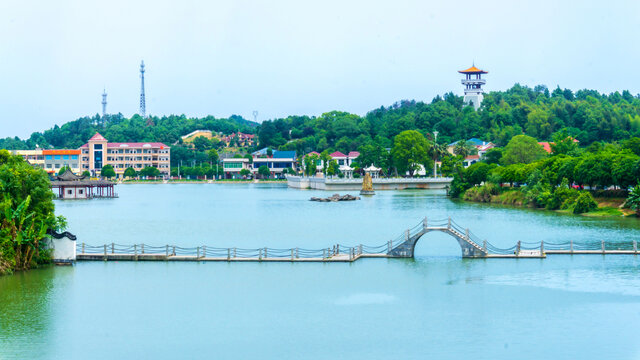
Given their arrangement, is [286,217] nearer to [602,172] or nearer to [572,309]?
[602,172]

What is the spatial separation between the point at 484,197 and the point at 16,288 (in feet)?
221

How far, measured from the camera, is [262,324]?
2853 cm

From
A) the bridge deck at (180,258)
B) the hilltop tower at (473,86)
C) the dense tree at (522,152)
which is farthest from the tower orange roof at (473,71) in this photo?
the bridge deck at (180,258)

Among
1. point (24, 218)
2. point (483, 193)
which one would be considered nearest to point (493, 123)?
point (483, 193)

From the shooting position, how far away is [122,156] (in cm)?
19125

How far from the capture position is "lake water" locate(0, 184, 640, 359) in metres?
25.5

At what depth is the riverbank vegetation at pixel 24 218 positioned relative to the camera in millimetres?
36406

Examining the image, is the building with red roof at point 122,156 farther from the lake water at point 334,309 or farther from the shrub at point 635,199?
the lake water at point 334,309

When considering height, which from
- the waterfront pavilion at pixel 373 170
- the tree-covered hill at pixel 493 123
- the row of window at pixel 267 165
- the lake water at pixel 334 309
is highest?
the tree-covered hill at pixel 493 123

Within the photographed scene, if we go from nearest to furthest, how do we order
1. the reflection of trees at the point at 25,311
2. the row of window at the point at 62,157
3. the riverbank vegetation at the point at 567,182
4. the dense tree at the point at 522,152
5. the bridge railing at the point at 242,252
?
the reflection of trees at the point at 25,311 → the bridge railing at the point at 242,252 → the riverbank vegetation at the point at 567,182 → the dense tree at the point at 522,152 → the row of window at the point at 62,157

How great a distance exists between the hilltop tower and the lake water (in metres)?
152

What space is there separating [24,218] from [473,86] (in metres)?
172

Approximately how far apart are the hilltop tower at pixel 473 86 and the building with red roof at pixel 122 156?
75555 mm

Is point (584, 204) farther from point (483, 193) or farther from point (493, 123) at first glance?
point (493, 123)
